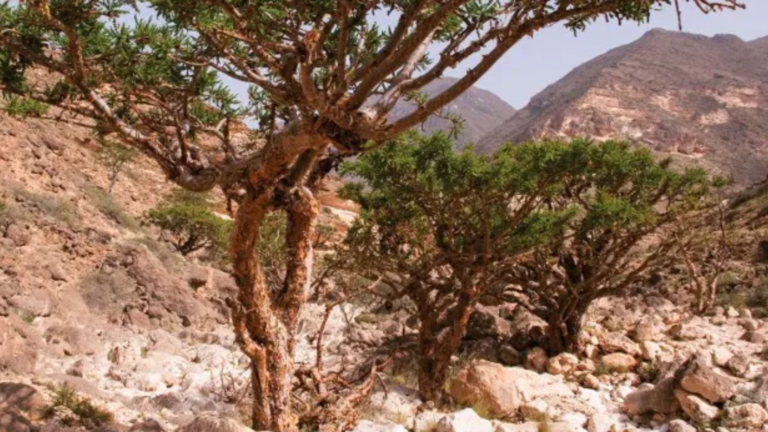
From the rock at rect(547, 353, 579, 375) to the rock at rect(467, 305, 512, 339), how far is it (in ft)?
7.83

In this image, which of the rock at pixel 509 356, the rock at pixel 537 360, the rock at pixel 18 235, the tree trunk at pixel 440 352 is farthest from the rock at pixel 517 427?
the rock at pixel 18 235

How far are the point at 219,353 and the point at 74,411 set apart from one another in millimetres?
6062

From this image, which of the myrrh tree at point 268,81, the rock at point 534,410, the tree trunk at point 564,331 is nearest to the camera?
the myrrh tree at point 268,81

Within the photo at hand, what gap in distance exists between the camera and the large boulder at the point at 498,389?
8.46 meters

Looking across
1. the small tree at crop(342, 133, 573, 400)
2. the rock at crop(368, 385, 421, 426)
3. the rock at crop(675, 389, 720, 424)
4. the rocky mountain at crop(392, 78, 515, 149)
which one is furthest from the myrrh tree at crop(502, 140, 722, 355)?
the rocky mountain at crop(392, 78, 515, 149)

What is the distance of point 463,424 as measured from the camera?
6.79m

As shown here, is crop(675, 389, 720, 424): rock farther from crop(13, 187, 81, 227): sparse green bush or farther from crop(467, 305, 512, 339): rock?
crop(13, 187, 81, 227): sparse green bush

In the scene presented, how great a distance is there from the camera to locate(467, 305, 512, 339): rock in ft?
43.5

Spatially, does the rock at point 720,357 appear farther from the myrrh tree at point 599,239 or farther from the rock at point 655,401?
the myrrh tree at point 599,239

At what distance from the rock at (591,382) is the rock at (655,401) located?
1210mm

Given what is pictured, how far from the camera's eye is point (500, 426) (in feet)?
22.5

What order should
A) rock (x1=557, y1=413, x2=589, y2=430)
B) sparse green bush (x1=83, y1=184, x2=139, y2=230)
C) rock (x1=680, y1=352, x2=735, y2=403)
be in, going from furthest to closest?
sparse green bush (x1=83, y1=184, x2=139, y2=230) → rock (x1=557, y1=413, x2=589, y2=430) → rock (x1=680, y1=352, x2=735, y2=403)

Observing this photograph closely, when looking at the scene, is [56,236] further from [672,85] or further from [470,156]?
[672,85]

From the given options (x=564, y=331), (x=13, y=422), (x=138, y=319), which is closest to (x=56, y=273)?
(x=138, y=319)
